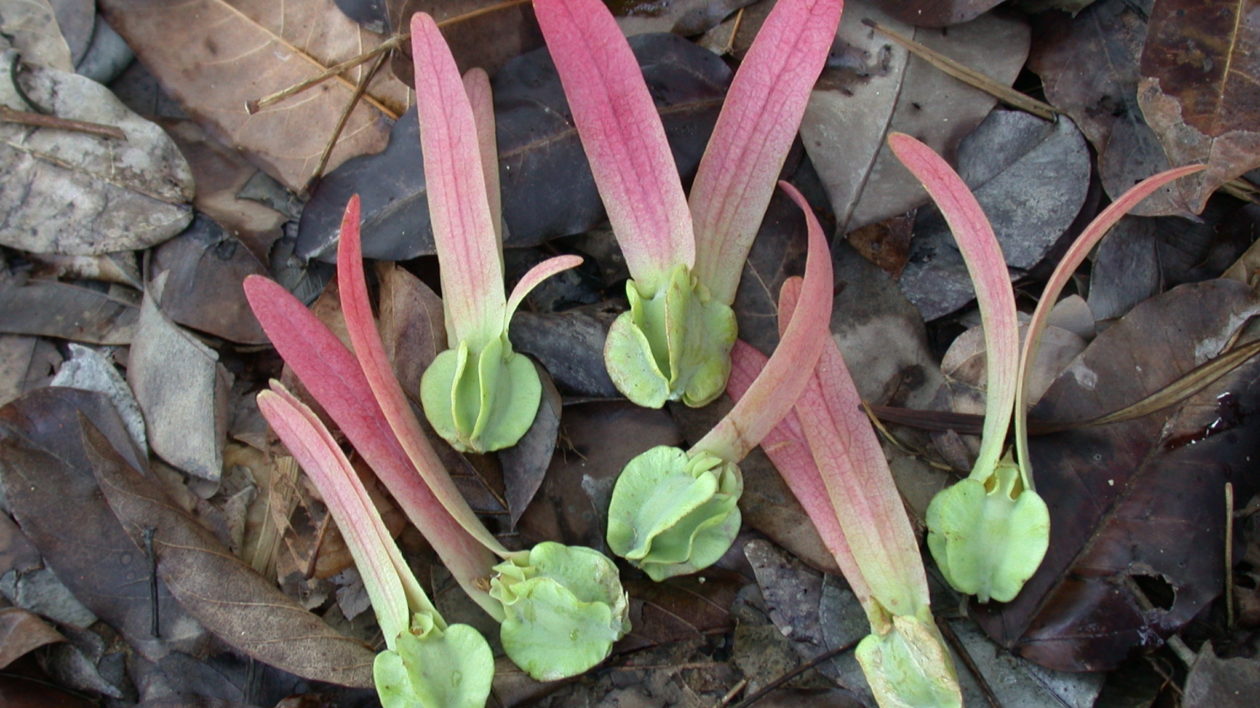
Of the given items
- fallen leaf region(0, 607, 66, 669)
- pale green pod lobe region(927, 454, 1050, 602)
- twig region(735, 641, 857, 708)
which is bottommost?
twig region(735, 641, 857, 708)

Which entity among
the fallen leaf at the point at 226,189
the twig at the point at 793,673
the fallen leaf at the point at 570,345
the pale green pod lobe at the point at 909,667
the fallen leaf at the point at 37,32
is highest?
the fallen leaf at the point at 37,32

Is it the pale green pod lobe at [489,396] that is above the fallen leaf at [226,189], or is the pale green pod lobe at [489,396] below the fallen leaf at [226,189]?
below

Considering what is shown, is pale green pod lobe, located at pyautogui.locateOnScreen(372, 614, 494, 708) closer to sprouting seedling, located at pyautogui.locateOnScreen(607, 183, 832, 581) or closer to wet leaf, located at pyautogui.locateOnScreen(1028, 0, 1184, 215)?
sprouting seedling, located at pyautogui.locateOnScreen(607, 183, 832, 581)

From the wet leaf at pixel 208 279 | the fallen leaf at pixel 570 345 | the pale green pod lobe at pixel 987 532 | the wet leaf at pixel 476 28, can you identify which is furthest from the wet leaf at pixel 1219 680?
the wet leaf at pixel 208 279

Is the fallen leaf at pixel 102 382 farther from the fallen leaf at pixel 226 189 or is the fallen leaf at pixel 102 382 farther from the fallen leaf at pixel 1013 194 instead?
the fallen leaf at pixel 1013 194

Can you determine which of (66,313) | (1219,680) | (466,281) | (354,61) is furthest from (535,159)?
(1219,680)

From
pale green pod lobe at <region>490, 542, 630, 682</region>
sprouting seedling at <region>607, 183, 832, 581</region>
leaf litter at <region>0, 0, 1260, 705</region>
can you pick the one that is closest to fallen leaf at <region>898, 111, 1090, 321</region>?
leaf litter at <region>0, 0, 1260, 705</region>
